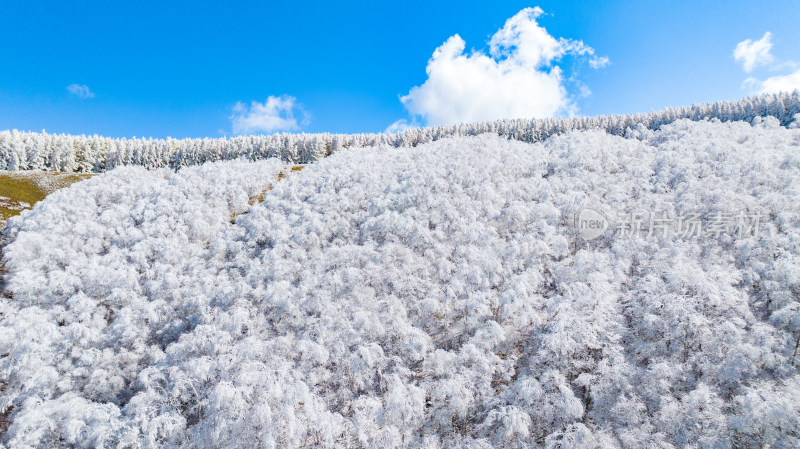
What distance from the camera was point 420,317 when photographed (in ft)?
123

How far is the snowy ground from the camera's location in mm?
26859

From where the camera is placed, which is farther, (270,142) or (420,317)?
(270,142)

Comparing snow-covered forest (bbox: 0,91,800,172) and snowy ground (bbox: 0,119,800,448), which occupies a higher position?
snow-covered forest (bbox: 0,91,800,172)

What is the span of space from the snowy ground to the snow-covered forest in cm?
7541

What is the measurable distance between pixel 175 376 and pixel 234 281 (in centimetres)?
1494

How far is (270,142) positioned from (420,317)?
138320 mm

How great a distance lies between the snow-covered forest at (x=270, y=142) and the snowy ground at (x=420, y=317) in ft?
247

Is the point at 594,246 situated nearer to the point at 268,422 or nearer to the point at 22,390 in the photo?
the point at 268,422

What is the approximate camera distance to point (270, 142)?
15538 centimetres

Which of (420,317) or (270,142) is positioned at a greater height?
(270,142)

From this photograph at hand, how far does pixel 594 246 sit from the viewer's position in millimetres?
47156

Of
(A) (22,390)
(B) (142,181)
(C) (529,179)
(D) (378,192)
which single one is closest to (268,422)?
(A) (22,390)

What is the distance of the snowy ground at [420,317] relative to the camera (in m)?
26.9

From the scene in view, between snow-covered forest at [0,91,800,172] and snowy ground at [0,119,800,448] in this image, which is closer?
snowy ground at [0,119,800,448]
